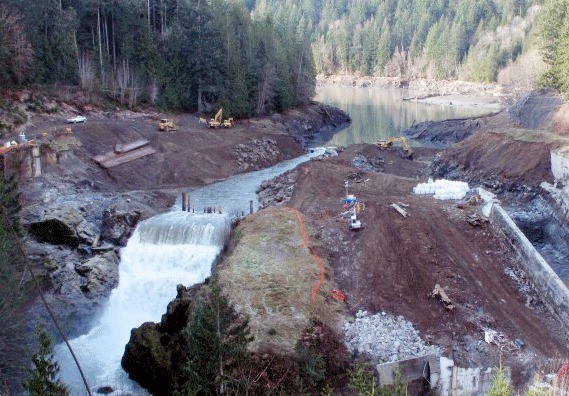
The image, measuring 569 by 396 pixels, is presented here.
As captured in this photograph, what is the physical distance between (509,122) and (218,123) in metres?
27.0

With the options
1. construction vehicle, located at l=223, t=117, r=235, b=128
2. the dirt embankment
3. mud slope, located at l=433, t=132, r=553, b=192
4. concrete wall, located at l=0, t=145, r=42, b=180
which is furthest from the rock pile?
concrete wall, located at l=0, t=145, r=42, b=180

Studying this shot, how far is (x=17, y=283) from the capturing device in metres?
17.3

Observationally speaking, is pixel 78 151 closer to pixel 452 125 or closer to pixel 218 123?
pixel 218 123

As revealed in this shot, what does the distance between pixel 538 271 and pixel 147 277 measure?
1613 centimetres

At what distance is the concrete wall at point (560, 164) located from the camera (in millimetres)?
29125

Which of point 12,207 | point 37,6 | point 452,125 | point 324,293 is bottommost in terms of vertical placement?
point 452,125

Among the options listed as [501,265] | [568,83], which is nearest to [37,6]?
[501,265]

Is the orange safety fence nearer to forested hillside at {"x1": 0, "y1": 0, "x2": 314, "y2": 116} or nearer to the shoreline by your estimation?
forested hillside at {"x1": 0, "y1": 0, "x2": 314, "y2": 116}

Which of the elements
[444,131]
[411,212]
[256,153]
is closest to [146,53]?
[256,153]

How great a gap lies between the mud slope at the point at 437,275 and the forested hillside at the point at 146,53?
1043 inches

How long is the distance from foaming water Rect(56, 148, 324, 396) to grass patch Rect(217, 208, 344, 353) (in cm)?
295

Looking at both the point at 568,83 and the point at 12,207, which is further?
the point at 568,83

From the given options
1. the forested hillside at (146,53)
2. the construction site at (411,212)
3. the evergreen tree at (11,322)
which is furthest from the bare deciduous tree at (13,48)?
the evergreen tree at (11,322)

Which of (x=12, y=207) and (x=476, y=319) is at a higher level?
(x=12, y=207)
